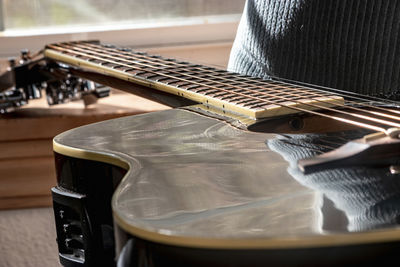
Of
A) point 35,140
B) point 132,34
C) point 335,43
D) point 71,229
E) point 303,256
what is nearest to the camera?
point 303,256

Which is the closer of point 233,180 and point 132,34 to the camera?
point 233,180

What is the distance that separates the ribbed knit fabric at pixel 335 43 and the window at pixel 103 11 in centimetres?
66

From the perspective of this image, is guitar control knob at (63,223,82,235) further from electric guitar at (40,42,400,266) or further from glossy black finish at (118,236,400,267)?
glossy black finish at (118,236,400,267)

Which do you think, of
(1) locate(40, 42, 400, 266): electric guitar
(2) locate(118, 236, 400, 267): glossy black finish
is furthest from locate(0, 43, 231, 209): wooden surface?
(2) locate(118, 236, 400, 267): glossy black finish

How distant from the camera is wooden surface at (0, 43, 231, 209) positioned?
1.10m

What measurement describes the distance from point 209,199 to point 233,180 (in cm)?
3

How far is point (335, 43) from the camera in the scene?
825 mm

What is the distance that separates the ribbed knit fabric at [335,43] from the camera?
31.6 inches

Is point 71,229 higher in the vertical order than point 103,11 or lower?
lower

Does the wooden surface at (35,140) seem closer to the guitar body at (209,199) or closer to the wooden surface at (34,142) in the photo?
the wooden surface at (34,142)

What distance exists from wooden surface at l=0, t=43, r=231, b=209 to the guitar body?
1.89 feet

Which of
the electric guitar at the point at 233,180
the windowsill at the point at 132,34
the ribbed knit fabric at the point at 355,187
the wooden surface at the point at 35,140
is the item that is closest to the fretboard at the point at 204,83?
the electric guitar at the point at 233,180

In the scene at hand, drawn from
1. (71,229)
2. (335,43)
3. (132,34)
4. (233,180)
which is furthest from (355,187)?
(132,34)

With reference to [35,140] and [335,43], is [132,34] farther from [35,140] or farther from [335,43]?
[335,43]
